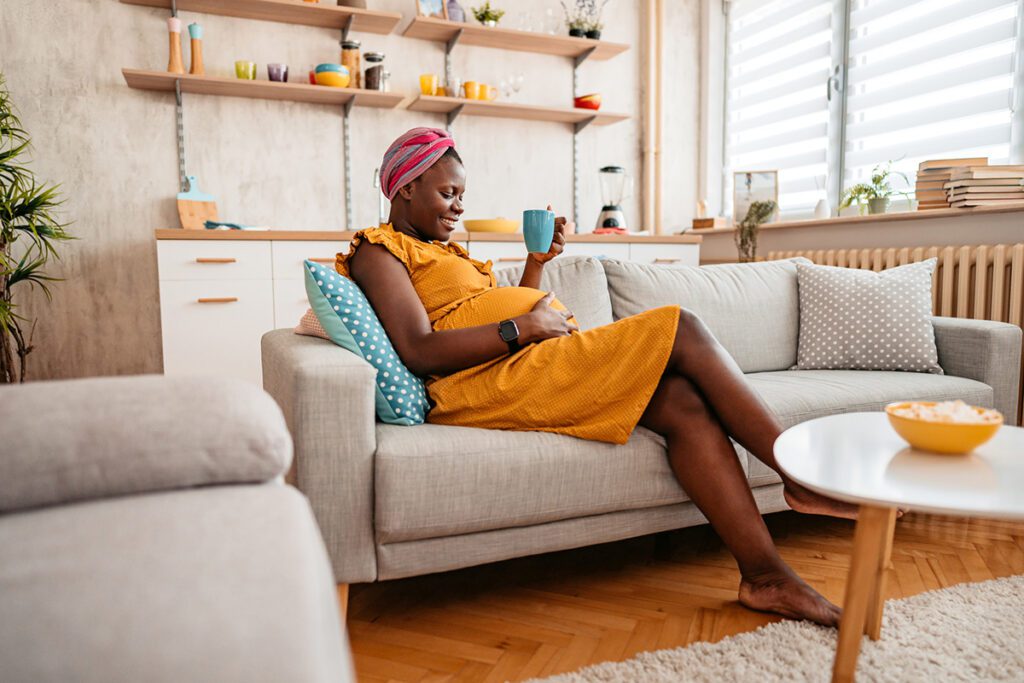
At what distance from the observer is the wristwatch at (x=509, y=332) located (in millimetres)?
1578

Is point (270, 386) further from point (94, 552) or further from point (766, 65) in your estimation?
point (766, 65)

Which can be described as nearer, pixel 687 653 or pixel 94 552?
pixel 94 552

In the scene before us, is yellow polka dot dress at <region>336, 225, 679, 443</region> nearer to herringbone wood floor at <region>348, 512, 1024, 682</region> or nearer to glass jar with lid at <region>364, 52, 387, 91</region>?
herringbone wood floor at <region>348, 512, 1024, 682</region>

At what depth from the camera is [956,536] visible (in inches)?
75.9

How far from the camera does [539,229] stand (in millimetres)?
1753

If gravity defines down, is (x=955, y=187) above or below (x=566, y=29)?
below

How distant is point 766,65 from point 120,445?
14.7 ft

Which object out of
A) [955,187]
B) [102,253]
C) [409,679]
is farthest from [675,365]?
[102,253]

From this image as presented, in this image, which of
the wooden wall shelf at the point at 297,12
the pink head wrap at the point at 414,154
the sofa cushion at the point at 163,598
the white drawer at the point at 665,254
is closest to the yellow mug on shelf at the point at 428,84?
the wooden wall shelf at the point at 297,12

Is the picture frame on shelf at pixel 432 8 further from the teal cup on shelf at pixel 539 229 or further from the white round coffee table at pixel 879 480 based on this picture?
the white round coffee table at pixel 879 480

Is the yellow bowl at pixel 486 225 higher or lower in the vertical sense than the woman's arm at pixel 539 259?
higher

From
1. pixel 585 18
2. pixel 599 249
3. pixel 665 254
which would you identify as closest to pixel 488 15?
pixel 585 18

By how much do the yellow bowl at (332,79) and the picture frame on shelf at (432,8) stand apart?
0.54m

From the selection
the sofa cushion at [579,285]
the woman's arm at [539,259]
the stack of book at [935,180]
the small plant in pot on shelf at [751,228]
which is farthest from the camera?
the small plant in pot on shelf at [751,228]
